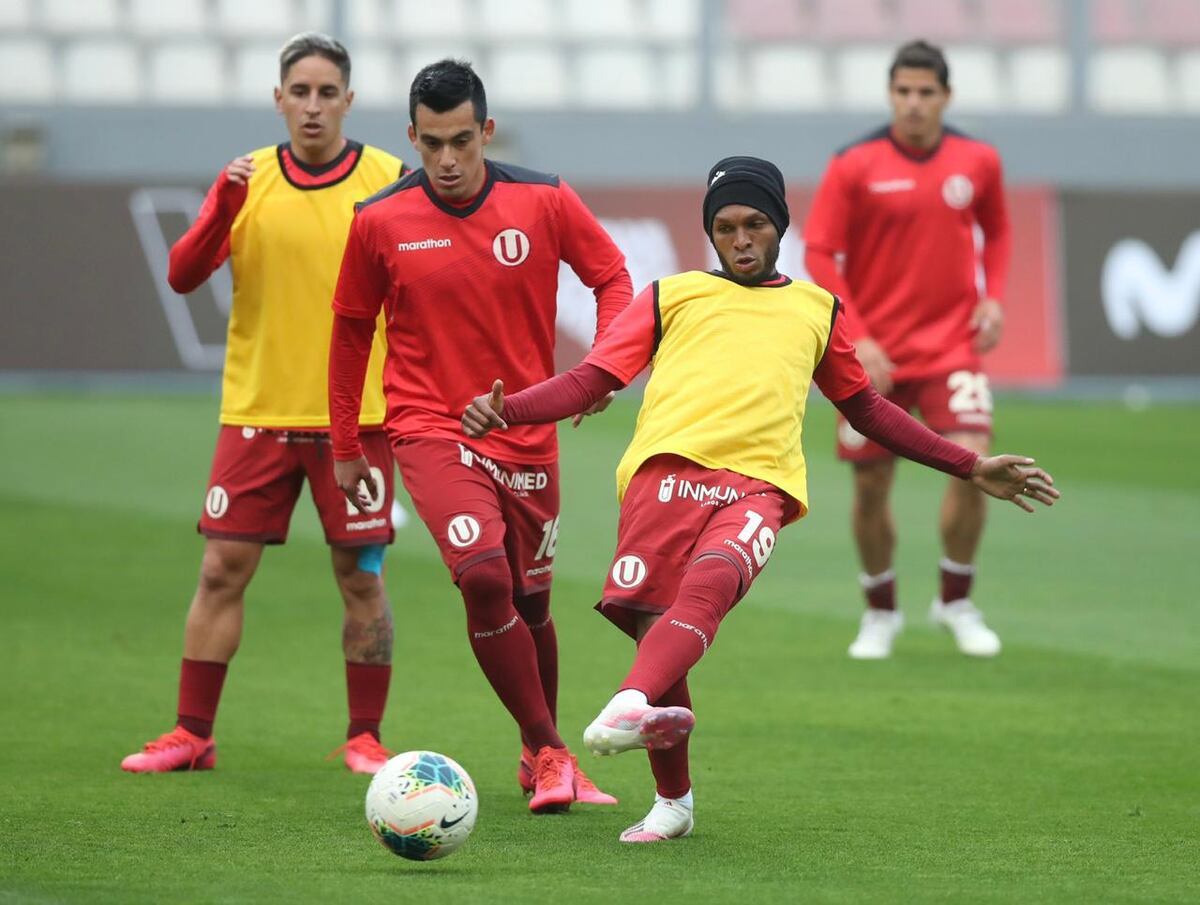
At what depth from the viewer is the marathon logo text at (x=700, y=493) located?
19.3 feet

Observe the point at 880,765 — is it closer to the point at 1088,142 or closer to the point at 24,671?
the point at 24,671

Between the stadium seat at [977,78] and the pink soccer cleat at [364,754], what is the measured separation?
1032 inches

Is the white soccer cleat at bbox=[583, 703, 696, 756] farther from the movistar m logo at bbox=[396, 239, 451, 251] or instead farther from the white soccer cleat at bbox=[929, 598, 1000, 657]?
the white soccer cleat at bbox=[929, 598, 1000, 657]

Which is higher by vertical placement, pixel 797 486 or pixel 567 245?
pixel 567 245

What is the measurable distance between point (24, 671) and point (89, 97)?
22.8 meters

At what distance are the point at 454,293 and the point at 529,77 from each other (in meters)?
25.3

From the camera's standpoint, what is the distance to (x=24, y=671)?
29.1 ft

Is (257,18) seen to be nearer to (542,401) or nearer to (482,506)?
(482,506)

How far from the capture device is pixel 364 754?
7.05 m

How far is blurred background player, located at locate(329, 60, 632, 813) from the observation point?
632cm

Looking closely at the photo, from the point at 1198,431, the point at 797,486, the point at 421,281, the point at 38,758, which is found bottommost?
the point at 1198,431

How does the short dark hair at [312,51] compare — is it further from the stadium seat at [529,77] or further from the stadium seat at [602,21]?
the stadium seat at [602,21]

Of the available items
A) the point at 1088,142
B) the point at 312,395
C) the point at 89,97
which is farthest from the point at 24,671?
the point at 1088,142

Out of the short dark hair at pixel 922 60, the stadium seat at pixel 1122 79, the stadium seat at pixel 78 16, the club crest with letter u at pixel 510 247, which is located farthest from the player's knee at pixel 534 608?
the stadium seat at pixel 1122 79
